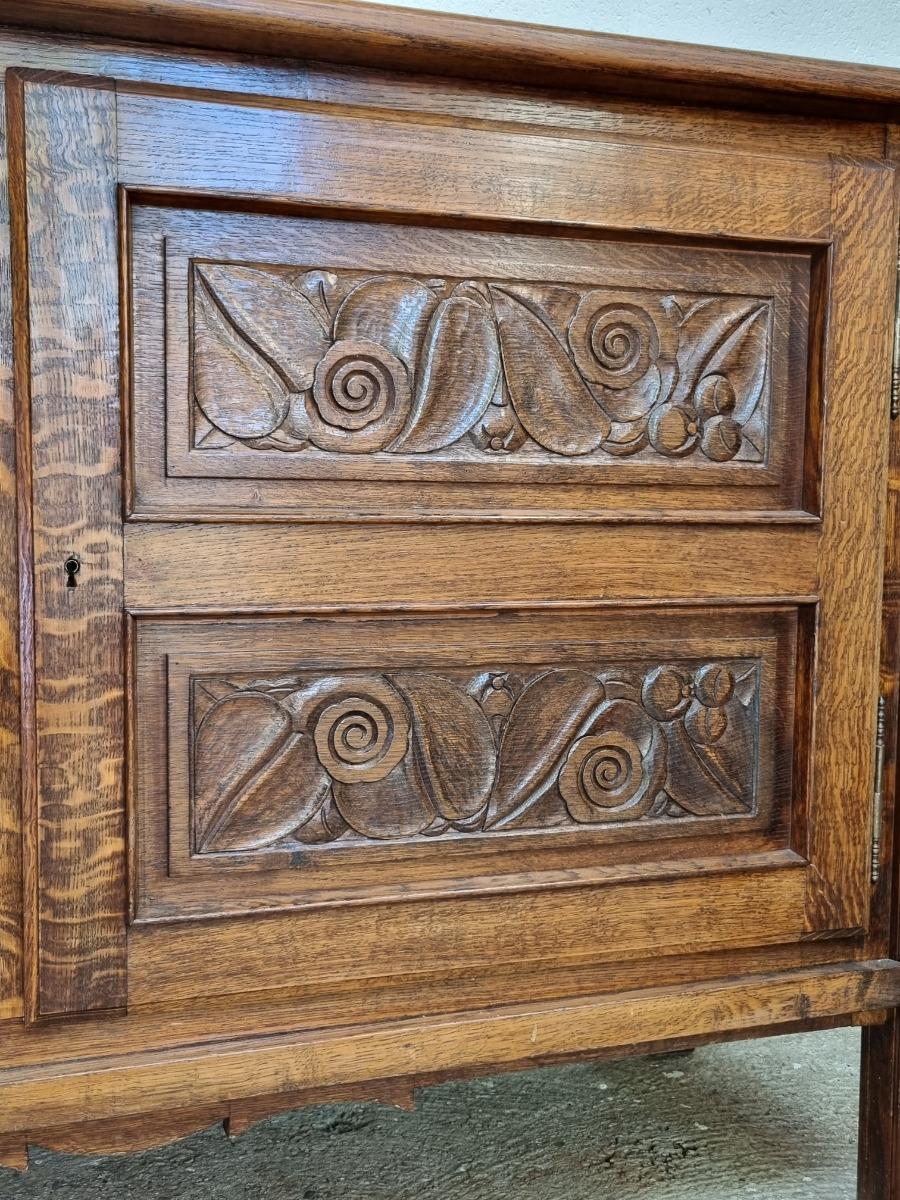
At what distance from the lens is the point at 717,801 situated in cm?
76

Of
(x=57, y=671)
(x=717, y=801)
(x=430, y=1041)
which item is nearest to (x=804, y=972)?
(x=717, y=801)

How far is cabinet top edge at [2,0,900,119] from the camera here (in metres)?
0.59

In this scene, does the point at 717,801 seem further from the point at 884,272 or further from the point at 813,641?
the point at 884,272

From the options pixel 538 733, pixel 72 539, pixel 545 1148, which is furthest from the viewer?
pixel 545 1148

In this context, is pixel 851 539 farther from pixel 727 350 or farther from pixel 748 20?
pixel 748 20

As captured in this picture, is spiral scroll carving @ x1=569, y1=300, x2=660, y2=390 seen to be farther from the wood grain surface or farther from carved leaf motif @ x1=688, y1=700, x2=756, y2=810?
the wood grain surface

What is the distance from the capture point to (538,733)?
0.72 meters

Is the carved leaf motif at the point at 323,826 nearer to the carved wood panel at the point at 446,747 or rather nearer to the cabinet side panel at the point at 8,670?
the carved wood panel at the point at 446,747

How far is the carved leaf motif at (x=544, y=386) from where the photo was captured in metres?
0.69

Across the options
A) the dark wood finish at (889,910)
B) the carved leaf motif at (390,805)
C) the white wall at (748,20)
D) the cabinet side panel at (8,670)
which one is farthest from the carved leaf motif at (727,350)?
the white wall at (748,20)

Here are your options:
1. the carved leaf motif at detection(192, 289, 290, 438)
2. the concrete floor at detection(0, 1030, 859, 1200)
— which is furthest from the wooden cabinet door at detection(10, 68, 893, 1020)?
the concrete floor at detection(0, 1030, 859, 1200)

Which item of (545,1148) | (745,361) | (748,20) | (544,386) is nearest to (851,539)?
(745,361)

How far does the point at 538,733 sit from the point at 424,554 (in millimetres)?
149

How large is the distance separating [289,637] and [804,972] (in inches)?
17.8
